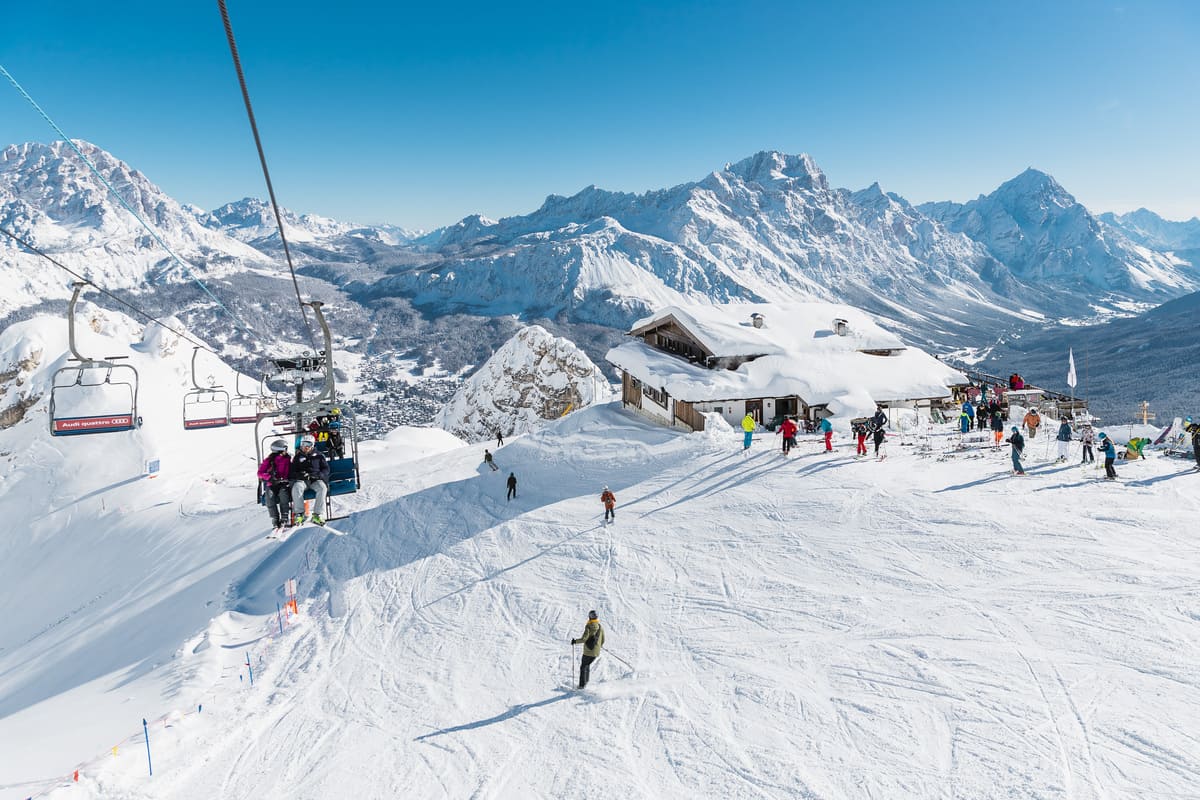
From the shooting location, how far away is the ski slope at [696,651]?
8.78m

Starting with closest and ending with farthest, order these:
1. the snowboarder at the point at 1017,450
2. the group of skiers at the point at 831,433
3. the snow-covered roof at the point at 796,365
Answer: the snowboarder at the point at 1017,450, the group of skiers at the point at 831,433, the snow-covered roof at the point at 796,365

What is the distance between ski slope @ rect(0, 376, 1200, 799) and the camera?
878 centimetres

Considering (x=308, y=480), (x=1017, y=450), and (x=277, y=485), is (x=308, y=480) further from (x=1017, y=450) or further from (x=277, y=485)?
(x=1017, y=450)

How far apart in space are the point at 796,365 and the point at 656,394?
745cm

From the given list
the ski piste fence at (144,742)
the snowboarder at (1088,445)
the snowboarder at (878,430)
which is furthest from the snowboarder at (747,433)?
the ski piste fence at (144,742)

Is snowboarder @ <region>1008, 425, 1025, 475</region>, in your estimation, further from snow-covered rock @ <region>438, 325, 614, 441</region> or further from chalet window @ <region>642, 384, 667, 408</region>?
snow-covered rock @ <region>438, 325, 614, 441</region>

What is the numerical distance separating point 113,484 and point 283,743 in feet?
132

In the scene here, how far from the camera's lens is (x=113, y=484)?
132 feet

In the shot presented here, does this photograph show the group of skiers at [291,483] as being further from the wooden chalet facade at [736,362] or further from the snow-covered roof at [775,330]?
the snow-covered roof at [775,330]

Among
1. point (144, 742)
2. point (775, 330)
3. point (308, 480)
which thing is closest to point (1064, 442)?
point (775, 330)

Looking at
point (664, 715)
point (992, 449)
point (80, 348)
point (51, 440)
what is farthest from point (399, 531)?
point (80, 348)

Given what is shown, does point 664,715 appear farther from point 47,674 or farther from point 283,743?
point 47,674

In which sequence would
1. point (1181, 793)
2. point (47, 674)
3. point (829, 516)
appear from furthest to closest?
point (47, 674) → point (829, 516) → point (1181, 793)

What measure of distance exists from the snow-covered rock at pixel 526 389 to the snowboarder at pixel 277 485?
167ft
